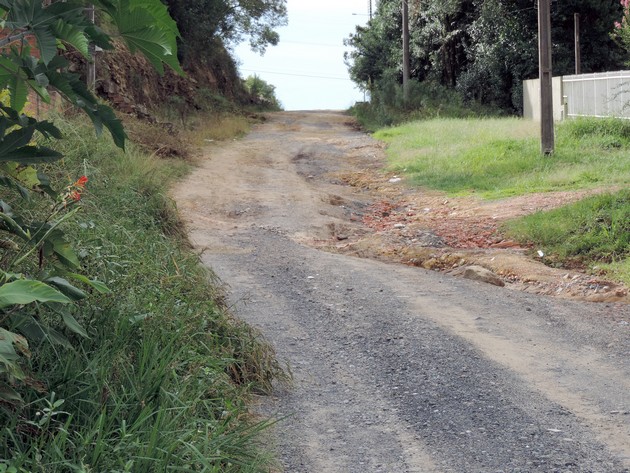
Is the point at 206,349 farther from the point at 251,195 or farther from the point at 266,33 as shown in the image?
the point at 266,33

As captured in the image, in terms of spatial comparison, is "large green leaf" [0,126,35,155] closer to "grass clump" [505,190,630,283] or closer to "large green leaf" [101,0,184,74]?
"large green leaf" [101,0,184,74]

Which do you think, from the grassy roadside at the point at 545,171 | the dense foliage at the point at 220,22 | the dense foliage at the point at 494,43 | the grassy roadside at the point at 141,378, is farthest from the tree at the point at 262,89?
the grassy roadside at the point at 141,378

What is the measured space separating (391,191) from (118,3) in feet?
46.1

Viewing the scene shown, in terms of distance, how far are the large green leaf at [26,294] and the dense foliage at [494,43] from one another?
30406 mm

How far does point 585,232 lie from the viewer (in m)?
11.1

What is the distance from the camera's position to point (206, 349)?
5.18m

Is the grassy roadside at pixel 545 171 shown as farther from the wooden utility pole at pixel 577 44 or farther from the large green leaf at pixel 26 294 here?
the wooden utility pole at pixel 577 44

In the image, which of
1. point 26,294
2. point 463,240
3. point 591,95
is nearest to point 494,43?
point 591,95

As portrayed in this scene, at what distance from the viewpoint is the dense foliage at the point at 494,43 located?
33.8 m

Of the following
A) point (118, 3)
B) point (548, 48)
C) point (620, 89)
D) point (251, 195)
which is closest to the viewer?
point (118, 3)

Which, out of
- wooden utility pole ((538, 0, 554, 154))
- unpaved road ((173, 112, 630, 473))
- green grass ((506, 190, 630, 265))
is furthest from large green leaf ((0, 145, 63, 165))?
wooden utility pole ((538, 0, 554, 154))

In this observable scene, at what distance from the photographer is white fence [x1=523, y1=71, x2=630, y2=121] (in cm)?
2272

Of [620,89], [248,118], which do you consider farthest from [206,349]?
[248,118]

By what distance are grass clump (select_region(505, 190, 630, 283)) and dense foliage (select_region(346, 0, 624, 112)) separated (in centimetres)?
2075
